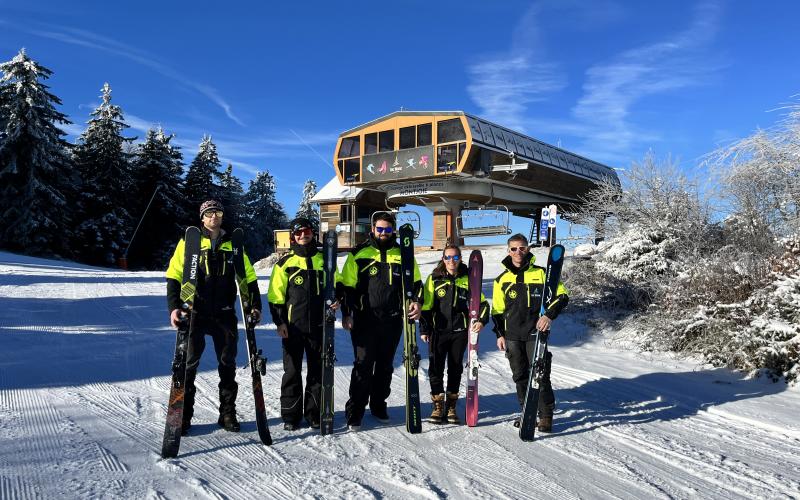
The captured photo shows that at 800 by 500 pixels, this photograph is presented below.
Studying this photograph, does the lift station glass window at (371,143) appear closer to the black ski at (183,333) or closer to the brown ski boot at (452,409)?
the brown ski boot at (452,409)

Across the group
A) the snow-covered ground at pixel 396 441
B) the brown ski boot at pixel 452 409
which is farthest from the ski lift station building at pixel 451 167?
the brown ski boot at pixel 452 409

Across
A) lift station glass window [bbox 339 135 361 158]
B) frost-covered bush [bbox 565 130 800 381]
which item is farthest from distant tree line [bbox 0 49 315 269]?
frost-covered bush [bbox 565 130 800 381]

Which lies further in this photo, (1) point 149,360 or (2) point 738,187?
A: (2) point 738,187

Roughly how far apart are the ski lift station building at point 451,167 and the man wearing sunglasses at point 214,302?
1677 cm

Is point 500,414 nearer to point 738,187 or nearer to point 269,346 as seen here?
point 269,346

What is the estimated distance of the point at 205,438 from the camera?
451 cm

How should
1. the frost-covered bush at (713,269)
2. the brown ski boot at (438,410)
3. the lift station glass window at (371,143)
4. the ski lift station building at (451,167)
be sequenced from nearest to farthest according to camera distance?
the brown ski boot at (438,410), the frost-covered bush at (713,269), the ski lift station building at (451,167), the lift station glass window at (371,143)

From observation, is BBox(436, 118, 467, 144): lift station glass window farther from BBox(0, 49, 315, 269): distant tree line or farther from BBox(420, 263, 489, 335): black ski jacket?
BBox(420, 263, 489, 335): black ski jacket

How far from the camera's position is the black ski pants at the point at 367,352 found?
4930 millimetres

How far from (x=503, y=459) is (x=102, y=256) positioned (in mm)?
33972

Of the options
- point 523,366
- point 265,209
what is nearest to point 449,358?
point 523,366

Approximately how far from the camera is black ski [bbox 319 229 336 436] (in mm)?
4711

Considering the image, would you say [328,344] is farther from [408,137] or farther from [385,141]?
[385,141]

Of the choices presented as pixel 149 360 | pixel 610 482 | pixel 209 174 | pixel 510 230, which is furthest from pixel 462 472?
pixel 209 174
